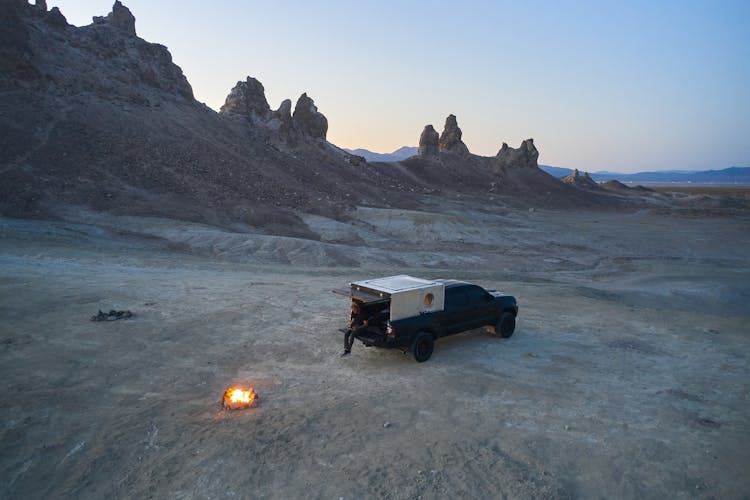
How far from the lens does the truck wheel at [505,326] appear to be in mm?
13281

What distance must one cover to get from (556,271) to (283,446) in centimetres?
2976

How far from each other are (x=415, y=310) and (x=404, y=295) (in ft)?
1.67

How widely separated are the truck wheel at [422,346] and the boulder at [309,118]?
75527 millimetres

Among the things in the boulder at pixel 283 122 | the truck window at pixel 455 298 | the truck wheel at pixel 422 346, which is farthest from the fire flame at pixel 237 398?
the boulder at pixel 283 122

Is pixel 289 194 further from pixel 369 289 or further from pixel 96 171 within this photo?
pixel 369 289

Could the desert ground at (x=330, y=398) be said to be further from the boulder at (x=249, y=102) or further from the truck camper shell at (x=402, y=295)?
the boulder at (x=249, y=102)

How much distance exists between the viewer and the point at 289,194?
51344mm

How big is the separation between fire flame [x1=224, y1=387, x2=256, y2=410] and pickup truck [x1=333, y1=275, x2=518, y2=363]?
3.08 metres

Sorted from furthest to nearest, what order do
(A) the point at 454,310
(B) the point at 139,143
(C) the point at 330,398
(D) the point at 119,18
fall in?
(D) the point at 119,18 → (B) the point at 139,143 → (A) the point at 454,310 → (C) the point at 330,398

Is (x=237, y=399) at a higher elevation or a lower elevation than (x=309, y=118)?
lower

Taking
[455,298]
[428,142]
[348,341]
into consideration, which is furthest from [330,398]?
[428,142]

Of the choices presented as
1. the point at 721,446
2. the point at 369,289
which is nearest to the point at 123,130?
the point at 369,289

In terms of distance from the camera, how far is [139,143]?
4734 centimetres

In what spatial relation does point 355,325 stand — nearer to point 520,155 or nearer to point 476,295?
point 476,295
